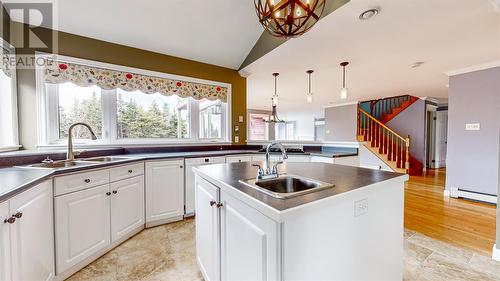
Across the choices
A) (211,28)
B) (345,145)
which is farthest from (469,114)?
(211,28)

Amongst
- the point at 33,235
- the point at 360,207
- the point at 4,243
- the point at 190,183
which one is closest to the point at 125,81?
the point at 190,183

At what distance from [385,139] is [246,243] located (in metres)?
6.61

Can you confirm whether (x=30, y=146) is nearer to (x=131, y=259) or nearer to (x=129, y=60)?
(x=129, y=60)

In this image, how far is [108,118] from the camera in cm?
269

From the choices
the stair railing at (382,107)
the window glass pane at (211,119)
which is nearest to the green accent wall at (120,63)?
the window glass pane at (211,119)

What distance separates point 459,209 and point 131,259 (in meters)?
4.39

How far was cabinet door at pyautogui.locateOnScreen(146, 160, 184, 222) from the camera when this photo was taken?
241 cm

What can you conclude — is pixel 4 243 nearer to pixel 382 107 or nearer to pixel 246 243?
pixel 246 243

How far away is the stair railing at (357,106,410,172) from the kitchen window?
290 inches

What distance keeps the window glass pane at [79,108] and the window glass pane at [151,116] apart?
9.6 inches

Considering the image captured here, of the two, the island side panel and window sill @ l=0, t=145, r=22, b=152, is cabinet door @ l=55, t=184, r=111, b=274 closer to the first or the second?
window sill @ l=0, t=145, r=22, b=152

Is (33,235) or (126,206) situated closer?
(33,235)

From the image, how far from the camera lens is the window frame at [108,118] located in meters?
2.27

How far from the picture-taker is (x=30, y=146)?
224 centimetres
